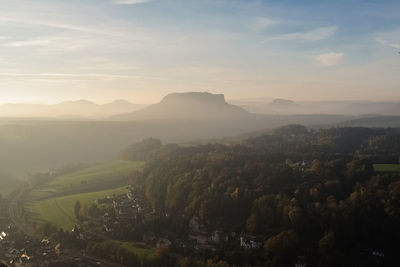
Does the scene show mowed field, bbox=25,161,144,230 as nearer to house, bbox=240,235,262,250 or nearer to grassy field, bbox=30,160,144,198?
grassy field, bbox=30,160,144,198

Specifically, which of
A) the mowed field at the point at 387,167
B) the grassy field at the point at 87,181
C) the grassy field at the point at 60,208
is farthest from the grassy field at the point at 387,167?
the grassy field at the point at 87,181

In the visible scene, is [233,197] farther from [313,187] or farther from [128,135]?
[128,135]

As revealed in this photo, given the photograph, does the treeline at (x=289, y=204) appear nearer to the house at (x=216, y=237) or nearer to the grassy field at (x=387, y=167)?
the house at (x=216, y=237)

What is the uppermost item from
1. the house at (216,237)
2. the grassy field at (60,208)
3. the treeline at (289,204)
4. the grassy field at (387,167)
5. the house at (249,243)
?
the grassy field at (387,167)

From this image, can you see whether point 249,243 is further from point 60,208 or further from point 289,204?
point 60,208

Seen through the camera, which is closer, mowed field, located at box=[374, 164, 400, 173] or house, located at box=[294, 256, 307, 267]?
house, located at box=[294, 256, 307, 267]

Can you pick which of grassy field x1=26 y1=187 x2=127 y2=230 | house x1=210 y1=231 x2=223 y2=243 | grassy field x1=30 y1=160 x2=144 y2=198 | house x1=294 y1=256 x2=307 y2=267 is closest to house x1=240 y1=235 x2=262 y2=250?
house x1=210 y1=231 x2=223 y2=243
